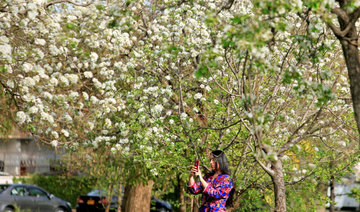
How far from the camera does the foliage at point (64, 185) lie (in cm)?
2267

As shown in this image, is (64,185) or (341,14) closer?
(341,14)

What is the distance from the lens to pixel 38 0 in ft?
28.3

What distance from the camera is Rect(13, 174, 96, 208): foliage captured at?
2267 centimetres

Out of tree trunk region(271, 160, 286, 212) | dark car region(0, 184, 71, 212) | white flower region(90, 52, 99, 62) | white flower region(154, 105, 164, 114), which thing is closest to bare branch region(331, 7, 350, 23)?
tree trunk region(271, 160, 286, 212)

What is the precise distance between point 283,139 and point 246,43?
6123mm

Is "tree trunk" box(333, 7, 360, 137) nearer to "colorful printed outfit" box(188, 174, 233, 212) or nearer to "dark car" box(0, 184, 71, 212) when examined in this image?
"colorful printed outfit" box(188, 174, 233, 212)

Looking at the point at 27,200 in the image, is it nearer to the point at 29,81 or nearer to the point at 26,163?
the point at 29,81

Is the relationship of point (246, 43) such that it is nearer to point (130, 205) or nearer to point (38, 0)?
point (38, 0)

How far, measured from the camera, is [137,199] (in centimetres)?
1544

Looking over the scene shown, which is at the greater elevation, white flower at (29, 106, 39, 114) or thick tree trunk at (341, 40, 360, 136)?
white flower at (29, 106, 39, 114)

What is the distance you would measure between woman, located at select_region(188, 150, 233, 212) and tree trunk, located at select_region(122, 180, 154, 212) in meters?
8.25

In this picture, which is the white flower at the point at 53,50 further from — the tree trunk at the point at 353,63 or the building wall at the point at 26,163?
the building wall at the point at 26,163

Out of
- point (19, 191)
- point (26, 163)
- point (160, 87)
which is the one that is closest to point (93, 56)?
point (160, 87)

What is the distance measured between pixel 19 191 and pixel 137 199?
5341mm
